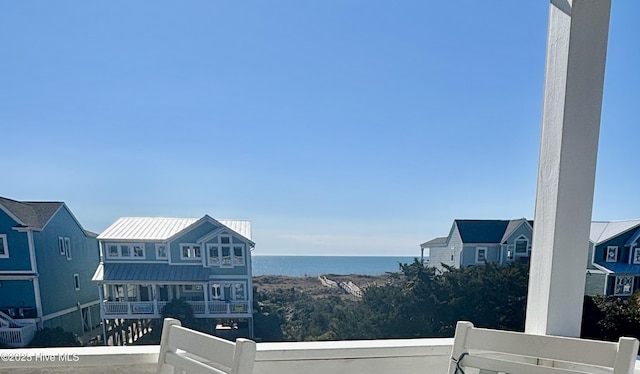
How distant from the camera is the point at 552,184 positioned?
0.96m

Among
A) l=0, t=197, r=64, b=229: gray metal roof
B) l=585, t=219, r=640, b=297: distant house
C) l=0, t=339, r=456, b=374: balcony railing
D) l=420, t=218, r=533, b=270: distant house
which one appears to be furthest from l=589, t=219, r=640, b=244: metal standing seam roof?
l=0, t=197, r=64, b=229: gray metal roof

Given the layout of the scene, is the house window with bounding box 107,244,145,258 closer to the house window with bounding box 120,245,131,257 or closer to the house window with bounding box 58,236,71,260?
the house window with bounding box 120,245,131,257

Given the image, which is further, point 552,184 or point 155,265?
point 155,265

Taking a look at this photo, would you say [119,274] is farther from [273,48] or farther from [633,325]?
[633,325]

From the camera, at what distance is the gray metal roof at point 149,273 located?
1.09 m

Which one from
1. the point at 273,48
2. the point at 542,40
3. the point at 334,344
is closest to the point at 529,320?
the point at 334,344

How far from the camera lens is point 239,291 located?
1.16 meters

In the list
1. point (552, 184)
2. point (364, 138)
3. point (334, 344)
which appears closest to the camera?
point (552, 184)

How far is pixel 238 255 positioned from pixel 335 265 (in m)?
0.37

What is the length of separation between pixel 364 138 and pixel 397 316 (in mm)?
699

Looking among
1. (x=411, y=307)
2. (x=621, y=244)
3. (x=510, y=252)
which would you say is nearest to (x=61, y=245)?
(x=411, y=307)

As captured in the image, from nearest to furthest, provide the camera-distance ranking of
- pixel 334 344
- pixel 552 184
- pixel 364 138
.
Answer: pixel 552 184, pixel 334 344, pixel 364 138

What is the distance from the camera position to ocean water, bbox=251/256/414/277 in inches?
47.8

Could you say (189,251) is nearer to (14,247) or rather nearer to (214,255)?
(214,255)
